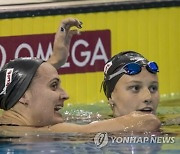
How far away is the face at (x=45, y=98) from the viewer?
3010 millimetres

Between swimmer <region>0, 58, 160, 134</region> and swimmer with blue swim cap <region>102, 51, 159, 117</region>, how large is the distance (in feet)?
0.86

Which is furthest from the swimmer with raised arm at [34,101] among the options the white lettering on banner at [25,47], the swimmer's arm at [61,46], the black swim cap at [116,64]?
the white lettering on banner at [25,47]

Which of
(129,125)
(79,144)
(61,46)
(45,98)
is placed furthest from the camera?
(61,46)

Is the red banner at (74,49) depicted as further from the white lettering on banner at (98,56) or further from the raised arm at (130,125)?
the raised arm at (130,125)

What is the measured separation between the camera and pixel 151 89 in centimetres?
330

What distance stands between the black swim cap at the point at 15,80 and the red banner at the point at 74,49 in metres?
1.85

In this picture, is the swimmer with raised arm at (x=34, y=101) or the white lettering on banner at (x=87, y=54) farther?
the white lettering on banner at (x=87, y=54)

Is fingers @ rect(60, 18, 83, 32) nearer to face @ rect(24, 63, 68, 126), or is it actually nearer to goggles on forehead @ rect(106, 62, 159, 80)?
goggles on forehead @ rect(106, 62, 159, 80)

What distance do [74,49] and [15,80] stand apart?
6.52 feet

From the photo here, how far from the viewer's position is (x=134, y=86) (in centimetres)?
333

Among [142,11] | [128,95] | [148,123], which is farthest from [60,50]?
[142,11]

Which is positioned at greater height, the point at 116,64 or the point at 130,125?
the point at 116,64

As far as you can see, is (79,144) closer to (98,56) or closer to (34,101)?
(34,101)

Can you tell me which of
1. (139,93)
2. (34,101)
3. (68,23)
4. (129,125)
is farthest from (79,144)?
(68,23)
